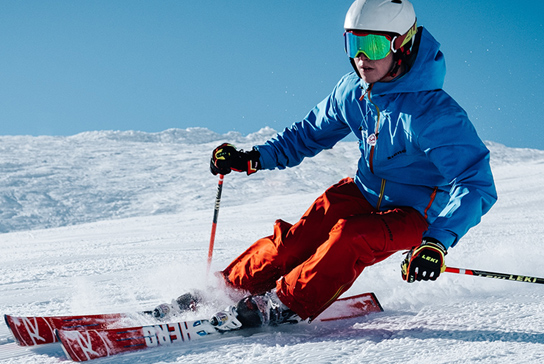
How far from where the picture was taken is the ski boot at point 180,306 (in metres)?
2.84

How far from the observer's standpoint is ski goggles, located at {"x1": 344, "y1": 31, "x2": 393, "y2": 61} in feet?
8.84

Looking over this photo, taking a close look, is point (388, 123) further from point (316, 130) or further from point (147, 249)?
point (147, 249)

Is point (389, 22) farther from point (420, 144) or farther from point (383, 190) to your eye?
point (383, 190)

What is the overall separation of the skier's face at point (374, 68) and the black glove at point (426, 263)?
955 millimetres

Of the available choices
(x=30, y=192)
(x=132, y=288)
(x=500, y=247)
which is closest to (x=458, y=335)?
(x=132, y=288)

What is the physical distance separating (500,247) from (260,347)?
3.37 metres

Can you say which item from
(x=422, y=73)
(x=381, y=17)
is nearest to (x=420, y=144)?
(x=422, y=73)

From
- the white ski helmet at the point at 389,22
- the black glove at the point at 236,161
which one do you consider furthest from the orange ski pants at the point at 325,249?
the white ski helmet at the point at 389,22

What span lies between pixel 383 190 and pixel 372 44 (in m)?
0.80

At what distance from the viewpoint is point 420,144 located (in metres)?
2.62

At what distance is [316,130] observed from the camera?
3.44m

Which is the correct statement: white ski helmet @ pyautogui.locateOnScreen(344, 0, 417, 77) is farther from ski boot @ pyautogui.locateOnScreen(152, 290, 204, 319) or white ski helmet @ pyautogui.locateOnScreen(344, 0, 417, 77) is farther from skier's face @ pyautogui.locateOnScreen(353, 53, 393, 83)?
ski boot @ pyautogui.locateOnScreen(152, 290, 204, 319)

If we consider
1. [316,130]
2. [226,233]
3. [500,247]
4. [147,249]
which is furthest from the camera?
[226,233]

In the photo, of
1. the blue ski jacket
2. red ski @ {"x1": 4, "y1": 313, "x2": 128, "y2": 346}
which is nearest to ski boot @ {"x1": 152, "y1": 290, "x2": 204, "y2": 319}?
red ski @ {"x1": 4, "y1": 313, "x2": 128, "y2": 346}
